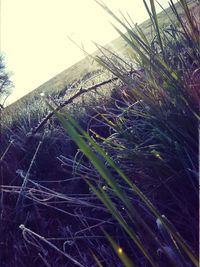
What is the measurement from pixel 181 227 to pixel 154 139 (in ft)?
0.82

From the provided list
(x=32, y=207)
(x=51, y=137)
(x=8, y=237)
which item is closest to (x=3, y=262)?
(x=8, y=237)

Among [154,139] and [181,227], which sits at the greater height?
[154,139]

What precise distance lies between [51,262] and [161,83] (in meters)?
0.55

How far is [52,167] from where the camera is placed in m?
1.40

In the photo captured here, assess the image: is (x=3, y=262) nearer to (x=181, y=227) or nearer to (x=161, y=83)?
(x=181, y=227)

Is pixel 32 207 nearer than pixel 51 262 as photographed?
No

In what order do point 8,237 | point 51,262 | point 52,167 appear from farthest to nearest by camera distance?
point 52,167 → point 8,237 → point 51,262

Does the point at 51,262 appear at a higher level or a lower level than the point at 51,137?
lower

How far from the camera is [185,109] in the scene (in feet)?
2.58

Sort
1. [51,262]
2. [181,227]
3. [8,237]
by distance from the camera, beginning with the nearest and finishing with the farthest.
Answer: [181,227], [51,262], [8,237]

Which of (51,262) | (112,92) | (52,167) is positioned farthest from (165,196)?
(112,92)

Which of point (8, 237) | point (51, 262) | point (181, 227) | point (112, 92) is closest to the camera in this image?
point (181, 227)

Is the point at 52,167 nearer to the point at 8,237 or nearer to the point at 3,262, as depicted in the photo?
the point at 8,237

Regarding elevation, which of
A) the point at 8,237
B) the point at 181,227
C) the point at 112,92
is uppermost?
the point at 112,92
